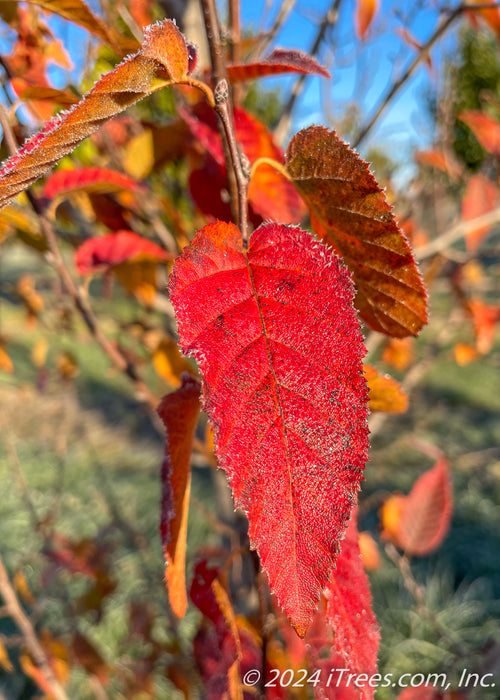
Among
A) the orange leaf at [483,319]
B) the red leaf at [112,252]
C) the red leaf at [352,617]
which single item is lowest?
the red leaf at [352,617]

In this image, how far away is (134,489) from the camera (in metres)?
3.14

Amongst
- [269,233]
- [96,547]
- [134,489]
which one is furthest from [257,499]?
[134,489]

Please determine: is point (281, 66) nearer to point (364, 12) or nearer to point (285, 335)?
point (285, 335)

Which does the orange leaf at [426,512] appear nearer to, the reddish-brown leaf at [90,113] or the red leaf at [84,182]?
the red leaf at [84,182]

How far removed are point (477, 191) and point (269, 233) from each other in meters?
1.03

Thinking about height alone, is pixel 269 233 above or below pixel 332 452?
above

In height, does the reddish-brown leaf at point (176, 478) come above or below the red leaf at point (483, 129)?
below

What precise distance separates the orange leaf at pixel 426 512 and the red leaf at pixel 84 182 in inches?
29.9

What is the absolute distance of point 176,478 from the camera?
0.30 m

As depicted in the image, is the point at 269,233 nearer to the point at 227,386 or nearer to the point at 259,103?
the point at 227,386

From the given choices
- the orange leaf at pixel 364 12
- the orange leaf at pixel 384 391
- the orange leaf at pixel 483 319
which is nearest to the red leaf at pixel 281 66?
the orange leaf at pixel 384 391

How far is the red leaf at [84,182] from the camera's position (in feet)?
1.68

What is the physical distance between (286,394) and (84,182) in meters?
0.39

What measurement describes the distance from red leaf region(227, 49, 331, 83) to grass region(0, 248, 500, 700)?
2.87ft
